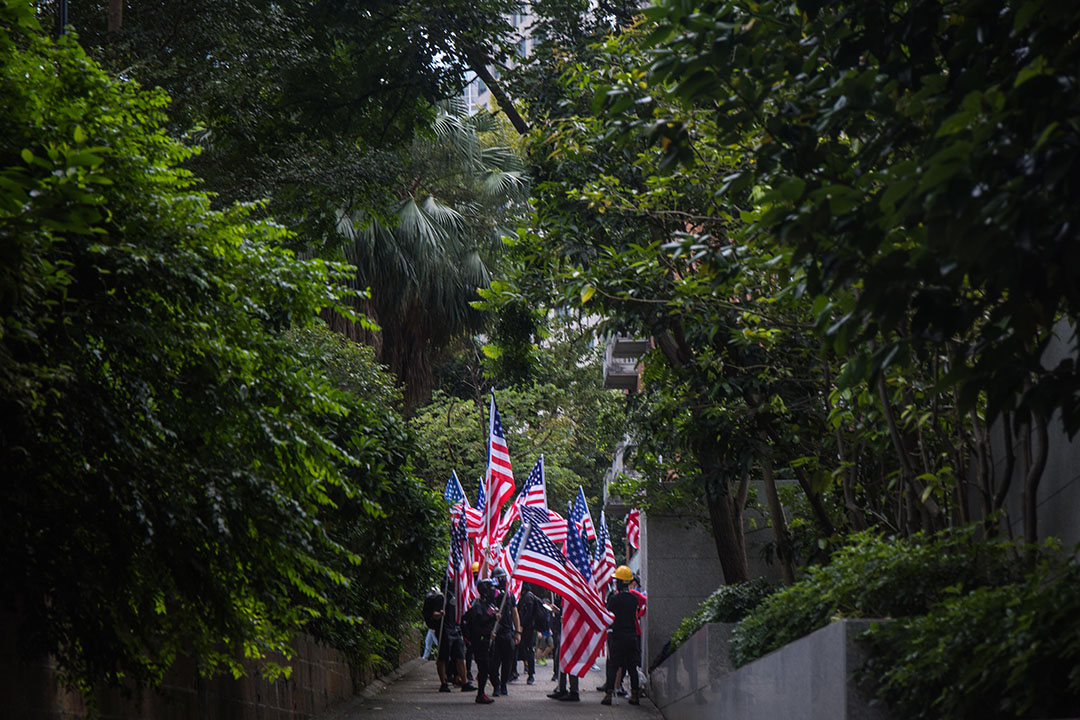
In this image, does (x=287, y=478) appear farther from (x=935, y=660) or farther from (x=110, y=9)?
(x=110, y=9)

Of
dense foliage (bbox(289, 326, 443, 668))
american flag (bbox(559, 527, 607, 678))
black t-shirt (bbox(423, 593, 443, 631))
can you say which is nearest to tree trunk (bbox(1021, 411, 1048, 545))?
dense foliage (bbox(289, 326, 443, 668))

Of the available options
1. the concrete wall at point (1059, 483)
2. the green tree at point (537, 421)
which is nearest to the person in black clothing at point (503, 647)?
the concrete wall at point (1059, 483)

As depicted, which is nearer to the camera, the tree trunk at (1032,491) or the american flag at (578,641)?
the tree trunk at (1032,491)

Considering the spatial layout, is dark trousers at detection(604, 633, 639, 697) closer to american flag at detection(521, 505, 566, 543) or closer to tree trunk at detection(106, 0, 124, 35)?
american flag at detection(521, 505, 566, 543)

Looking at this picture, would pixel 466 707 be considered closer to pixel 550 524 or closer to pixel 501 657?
pixel 501 657

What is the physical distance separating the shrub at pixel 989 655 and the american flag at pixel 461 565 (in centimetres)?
1480

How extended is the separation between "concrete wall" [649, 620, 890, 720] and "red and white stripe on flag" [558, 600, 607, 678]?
3.40 metres

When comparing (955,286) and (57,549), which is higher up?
(955,286)

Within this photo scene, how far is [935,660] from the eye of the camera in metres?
5.23

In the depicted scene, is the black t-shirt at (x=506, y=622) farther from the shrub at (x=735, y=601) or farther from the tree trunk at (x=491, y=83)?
the tree trunk at (x=491, y=83)

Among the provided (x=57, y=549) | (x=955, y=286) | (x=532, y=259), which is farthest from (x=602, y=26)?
(x=955, y=286)

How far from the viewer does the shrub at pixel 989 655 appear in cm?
459

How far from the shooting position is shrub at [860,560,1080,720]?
4586 millimetres

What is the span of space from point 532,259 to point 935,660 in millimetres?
9619
